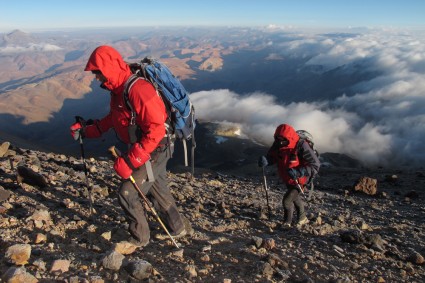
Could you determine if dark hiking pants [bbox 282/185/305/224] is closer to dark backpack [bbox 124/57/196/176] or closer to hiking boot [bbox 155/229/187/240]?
hiking boot [bbox 155/229/187/240]

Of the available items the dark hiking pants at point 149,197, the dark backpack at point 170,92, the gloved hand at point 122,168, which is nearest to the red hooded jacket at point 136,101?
the gloved hand at point 122,168

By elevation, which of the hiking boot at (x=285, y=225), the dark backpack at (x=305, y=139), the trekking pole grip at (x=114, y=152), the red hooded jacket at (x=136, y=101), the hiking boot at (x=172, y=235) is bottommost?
the hiking boot at (x=285, y=225)

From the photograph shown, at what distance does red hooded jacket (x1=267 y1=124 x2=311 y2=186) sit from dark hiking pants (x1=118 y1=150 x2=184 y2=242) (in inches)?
124

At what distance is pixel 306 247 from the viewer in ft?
23.4

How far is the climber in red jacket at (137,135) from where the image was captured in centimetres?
505

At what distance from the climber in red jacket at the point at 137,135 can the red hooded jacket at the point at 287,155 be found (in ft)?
10.5

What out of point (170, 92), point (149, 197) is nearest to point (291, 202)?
point (149, 197)

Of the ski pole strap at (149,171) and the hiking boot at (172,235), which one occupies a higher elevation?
the ski pole strap at (149,171)

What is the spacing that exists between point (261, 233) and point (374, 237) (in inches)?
92.0

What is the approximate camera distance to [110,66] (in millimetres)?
5148

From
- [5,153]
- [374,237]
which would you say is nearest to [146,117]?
[374,237]

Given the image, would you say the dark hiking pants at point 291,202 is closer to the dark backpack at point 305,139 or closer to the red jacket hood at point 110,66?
the dark backpack at point 305,139

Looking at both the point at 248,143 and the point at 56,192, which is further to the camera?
the point at 248,143

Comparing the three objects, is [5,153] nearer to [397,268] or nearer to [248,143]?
[397,268]
